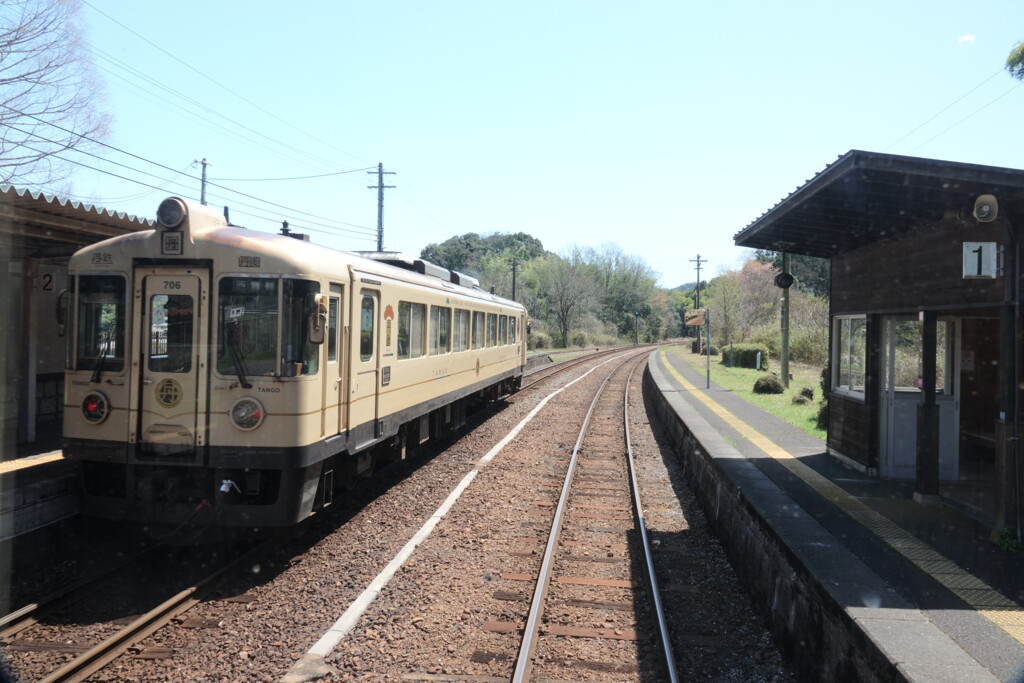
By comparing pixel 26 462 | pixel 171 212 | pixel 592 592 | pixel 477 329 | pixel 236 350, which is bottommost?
pixel 592 592

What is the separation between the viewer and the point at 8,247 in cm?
862

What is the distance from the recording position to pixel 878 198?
22.5 ft

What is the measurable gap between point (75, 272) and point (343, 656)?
420 cm

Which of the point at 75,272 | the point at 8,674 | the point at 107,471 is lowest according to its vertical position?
the point at 8,674

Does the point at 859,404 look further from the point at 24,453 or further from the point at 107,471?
the point at 24,453

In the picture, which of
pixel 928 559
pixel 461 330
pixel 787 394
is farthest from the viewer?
pixel 787 394

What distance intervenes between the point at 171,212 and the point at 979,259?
6.67 m

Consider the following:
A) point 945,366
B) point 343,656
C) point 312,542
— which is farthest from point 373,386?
point 945,366

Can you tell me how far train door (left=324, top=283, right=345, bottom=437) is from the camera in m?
6.69

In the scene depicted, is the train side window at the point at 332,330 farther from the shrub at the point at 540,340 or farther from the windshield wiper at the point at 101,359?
the shrub at the point at 540,340

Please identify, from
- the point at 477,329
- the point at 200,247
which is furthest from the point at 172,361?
the point at 477,329

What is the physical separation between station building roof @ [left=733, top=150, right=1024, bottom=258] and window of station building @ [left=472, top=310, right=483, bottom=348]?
565 centimetres

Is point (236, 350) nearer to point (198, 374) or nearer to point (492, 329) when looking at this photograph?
point (198, 374)

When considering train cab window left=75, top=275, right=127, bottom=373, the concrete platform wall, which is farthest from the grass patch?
train cab window left=75, top=275, right=127, bottom=373
